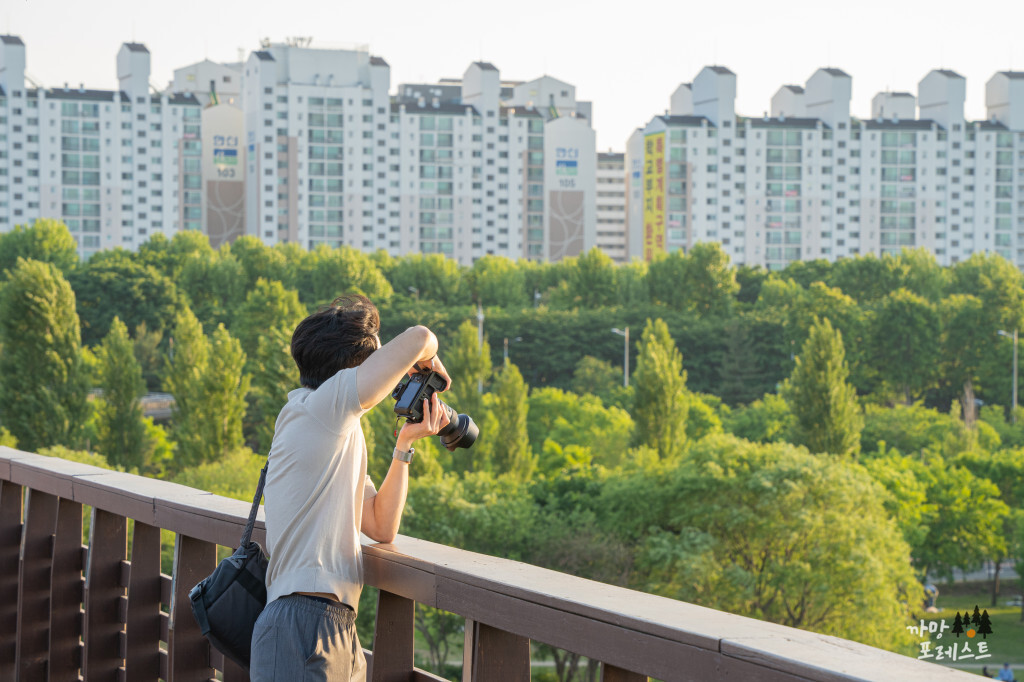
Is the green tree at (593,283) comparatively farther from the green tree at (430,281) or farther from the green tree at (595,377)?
the green tree at (595,377)

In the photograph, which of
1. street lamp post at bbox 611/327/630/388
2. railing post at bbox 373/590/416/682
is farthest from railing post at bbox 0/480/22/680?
street lamp post at bbox 611/327/630/388

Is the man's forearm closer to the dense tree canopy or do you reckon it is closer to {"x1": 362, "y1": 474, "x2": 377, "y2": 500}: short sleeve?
{"x1": 362, "y1": 474, "x2": 377, "y2": 500}: short sleeve

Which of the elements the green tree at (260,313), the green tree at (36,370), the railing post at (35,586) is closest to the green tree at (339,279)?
the green tree at (260,313)

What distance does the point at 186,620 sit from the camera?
94.7 inches

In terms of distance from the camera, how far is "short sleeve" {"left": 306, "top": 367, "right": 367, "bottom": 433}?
1974 millimetres

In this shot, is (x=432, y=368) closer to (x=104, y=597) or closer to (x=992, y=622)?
(x=104, y=597)

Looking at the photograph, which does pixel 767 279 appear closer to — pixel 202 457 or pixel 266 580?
pixel 202 457

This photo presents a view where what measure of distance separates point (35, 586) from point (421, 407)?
1.46m

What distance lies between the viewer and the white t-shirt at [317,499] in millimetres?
1940

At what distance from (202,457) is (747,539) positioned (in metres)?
17.0

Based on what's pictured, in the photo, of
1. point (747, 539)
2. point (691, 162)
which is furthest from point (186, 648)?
point (691, 162)

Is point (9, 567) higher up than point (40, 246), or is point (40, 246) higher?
point (40, 246)

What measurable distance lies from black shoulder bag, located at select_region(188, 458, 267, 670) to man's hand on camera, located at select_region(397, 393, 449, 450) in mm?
374

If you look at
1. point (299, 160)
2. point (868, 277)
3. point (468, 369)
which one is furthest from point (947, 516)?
point (299, 160)
